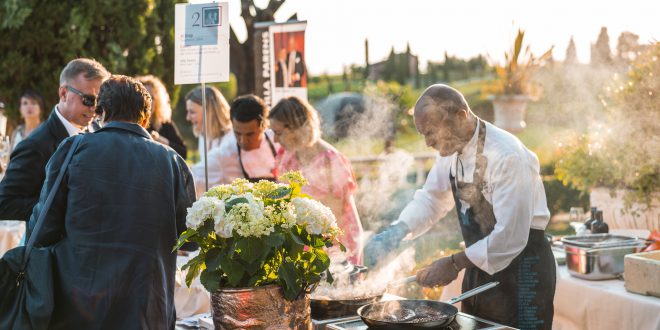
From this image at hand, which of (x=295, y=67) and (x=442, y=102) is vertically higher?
(x=295, y=67)

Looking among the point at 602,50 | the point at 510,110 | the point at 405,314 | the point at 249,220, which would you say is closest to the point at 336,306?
the point at 405,314

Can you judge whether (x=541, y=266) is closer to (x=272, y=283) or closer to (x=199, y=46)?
(x=272, y=283)

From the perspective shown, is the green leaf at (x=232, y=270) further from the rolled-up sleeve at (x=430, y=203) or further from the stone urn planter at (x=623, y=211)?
the stone urn planter at (x=623, y=211)

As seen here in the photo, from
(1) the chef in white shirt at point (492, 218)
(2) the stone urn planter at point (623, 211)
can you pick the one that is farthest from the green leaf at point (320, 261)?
(2) the stone urn planter at point (623, 211)

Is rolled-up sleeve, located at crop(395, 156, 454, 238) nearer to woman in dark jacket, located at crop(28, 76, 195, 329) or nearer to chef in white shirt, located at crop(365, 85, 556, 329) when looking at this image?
chef in white shirt, located at crop(365, 85, 556, 329)

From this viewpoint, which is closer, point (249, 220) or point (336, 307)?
point (249, 220)

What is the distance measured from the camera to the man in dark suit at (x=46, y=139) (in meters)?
2.88

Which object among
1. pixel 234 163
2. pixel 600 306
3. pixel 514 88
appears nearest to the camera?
pixel 600 306

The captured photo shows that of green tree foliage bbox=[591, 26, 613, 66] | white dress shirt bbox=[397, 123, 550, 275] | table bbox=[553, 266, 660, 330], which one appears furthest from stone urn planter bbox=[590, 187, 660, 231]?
white dress shirt bbox=[397, 123, 550, 275]

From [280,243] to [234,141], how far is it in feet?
9.07

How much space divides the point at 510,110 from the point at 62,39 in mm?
5564

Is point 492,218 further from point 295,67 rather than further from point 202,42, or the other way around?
point 295,67

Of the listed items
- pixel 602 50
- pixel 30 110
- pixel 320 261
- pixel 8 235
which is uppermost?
pixel 602 50

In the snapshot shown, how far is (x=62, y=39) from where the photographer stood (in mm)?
8633
